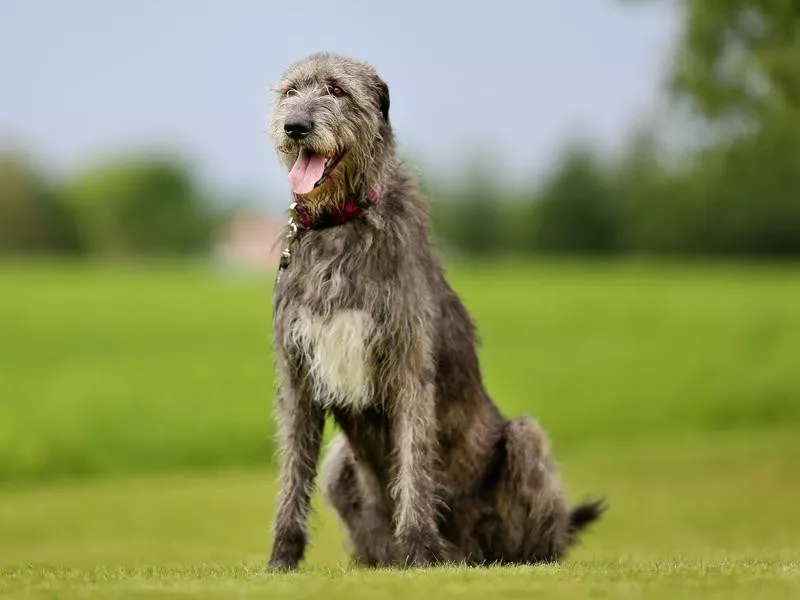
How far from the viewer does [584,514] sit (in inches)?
351

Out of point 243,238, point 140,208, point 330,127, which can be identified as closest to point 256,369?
point 330,127

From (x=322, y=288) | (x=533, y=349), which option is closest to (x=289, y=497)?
(x=322, y=288)

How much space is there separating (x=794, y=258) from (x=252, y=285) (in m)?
29.7

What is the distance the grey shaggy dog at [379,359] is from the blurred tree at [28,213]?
9714cm

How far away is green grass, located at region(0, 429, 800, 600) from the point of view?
232 inches

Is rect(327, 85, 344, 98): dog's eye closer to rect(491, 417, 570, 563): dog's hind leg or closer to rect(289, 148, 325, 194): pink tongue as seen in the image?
rect(289, 148, 325, 194): pink tongue

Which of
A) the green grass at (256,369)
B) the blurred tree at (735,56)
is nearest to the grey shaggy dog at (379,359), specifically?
the green grass at (256,369)

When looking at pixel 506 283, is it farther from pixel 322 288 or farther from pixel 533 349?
pixel 322 288

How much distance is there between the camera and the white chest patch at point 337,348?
290 inches

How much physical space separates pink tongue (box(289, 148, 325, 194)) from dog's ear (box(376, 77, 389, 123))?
22.2 inches

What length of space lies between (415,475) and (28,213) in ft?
337

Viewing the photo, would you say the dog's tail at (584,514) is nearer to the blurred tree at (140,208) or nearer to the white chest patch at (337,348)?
the white chest patch at (337,348)

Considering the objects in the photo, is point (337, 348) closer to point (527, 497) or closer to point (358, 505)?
point (358, 505)

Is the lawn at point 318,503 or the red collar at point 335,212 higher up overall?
the red collar at point 335,212
